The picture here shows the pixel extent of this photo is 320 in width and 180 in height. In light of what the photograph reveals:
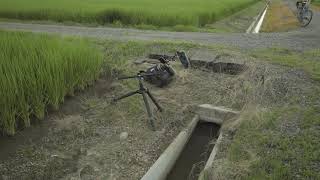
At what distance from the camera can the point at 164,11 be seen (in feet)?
41.1

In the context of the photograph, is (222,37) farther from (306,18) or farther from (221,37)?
(306,18)

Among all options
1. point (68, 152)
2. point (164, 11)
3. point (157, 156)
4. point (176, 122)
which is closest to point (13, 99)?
point (68, 152)

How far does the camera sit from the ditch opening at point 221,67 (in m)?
5.92

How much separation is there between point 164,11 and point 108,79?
25.1ft

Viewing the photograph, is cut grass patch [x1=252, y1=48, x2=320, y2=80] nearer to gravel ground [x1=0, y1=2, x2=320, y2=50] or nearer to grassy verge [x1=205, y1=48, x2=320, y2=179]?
gravel ground [x1=0, y1=2, x2=320, y2=50]

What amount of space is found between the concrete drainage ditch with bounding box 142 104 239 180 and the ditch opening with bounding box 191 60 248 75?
1502 mm

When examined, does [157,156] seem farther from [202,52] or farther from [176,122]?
[202,52]

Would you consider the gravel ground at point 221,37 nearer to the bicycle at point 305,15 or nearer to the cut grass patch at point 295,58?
the cut grass patch at point 295,58

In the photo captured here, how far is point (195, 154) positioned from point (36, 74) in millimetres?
2130

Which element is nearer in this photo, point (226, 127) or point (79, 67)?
point (226, 127)

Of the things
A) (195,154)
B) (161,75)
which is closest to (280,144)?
(195,154)

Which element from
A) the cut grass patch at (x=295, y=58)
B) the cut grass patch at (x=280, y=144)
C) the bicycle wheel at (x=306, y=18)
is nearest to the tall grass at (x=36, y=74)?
the cut grass patch at (x=280, y=144)

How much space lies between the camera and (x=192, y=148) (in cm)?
432

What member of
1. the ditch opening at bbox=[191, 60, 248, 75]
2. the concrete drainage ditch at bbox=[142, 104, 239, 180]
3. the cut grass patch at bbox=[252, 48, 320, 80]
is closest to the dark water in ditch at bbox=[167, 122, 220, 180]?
the concrete drainage ditch at bbox=[142, 104, 239, 180]
